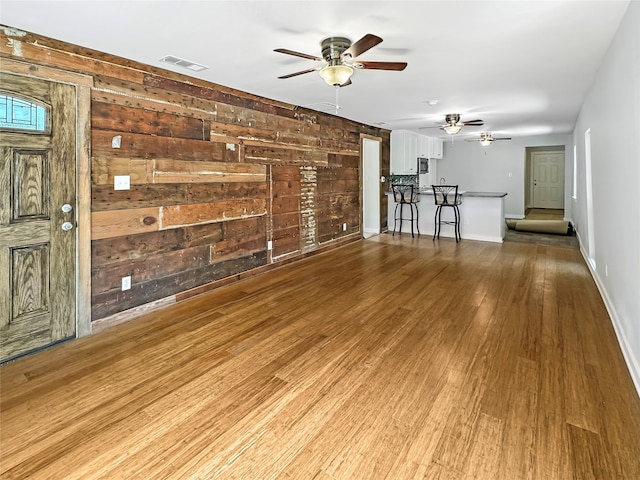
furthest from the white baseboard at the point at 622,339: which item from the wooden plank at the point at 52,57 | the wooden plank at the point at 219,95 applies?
the wooden plank at the point at 52,57

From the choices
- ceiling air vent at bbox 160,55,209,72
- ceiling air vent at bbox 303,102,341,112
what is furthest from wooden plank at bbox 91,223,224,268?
ceiling air vent at bbox 303,102,341,112

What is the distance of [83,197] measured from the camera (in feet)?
9.64

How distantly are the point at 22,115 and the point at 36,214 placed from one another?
0.70 metres

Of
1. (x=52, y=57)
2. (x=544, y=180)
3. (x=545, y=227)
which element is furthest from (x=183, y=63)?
(x=544, y=180)

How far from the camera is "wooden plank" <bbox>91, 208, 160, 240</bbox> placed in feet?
10.1

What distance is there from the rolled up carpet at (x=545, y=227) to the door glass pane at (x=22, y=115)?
27.7 feet

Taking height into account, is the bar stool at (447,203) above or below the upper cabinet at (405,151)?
below

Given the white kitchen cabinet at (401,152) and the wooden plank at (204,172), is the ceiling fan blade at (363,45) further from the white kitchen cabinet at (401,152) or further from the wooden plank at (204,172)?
the white kitchen cabinet at (401,152)

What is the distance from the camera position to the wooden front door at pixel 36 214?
2545 millimetres

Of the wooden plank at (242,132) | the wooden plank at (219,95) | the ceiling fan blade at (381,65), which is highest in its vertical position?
the wooden plank at (219,95)

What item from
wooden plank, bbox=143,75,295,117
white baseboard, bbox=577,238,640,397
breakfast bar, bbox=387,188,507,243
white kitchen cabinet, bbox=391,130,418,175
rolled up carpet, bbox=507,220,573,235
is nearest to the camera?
white baseboard, bbox=577,238,640,397

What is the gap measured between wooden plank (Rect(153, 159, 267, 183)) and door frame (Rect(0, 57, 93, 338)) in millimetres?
637

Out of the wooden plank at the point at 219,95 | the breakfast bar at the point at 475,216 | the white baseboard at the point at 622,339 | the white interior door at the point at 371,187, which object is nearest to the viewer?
the white baseboard at the point at 622,339

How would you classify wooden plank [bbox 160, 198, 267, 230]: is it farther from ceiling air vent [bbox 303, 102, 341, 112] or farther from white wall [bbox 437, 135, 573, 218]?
white wall [bbox 437, 135, 573, 218]
